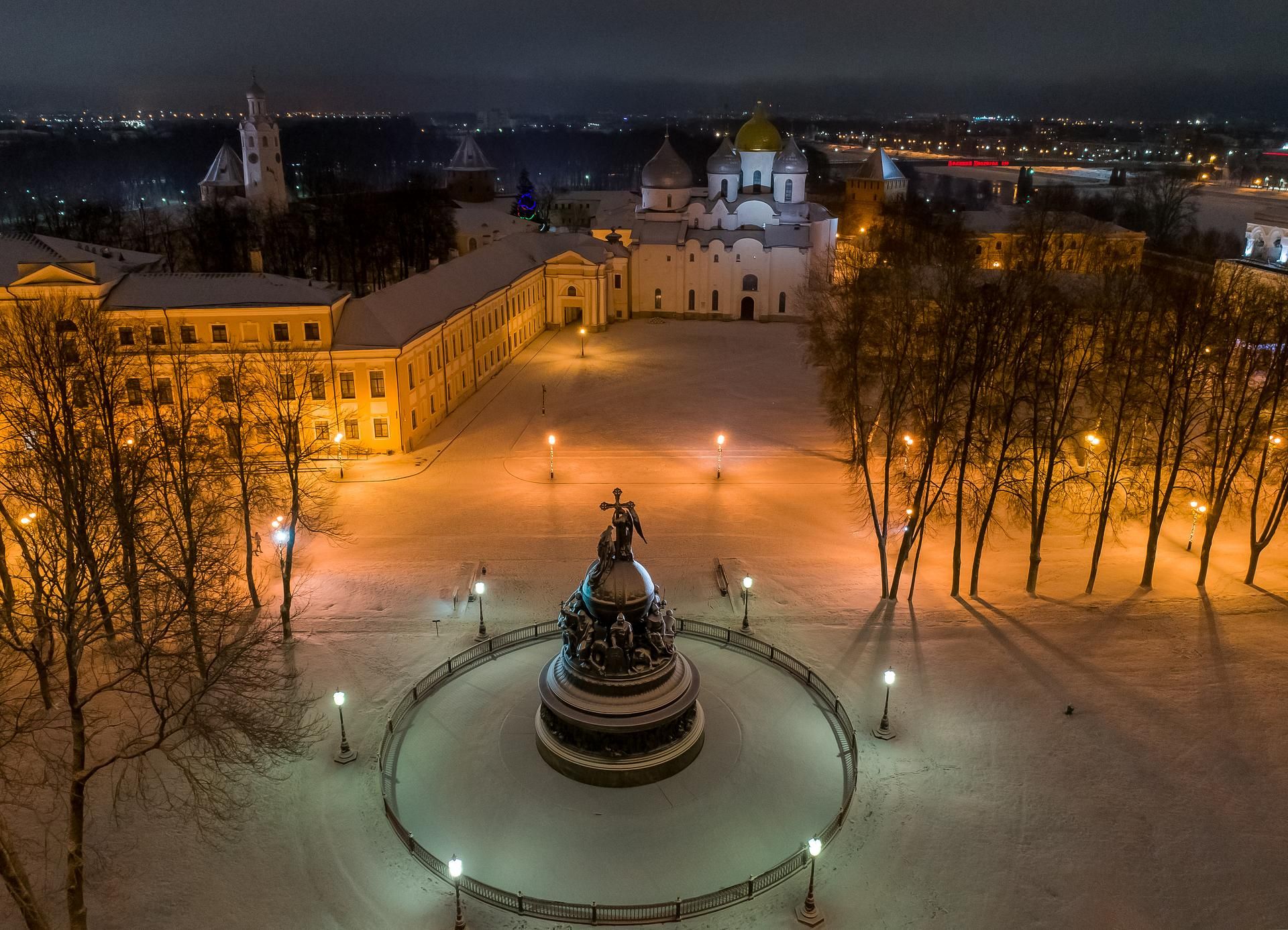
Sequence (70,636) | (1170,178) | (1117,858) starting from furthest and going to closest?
(1170,178), (1117,858), (70,636)

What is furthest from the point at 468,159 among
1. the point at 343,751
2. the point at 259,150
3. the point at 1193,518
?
the point at 343,751

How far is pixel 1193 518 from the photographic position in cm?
2941

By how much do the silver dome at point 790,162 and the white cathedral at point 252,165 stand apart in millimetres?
49712

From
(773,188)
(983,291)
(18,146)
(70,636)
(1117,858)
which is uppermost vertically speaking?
(18,146)

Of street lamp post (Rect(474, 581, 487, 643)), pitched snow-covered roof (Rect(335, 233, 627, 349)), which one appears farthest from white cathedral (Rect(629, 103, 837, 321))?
street lamp post (Rect(474, 581, 487, 643))

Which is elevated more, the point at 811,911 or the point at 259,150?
the point at 259,150

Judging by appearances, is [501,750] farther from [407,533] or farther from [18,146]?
[18,146]

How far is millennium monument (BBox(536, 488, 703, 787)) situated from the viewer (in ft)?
55.7

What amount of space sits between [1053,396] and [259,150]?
8518 centimetres

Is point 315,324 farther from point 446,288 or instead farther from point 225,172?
point 225,172

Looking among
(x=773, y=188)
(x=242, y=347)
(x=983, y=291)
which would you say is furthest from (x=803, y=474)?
(x=773, y=188)

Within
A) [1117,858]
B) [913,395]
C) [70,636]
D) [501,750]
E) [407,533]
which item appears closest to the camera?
[70,636]

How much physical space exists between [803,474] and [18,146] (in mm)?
138512

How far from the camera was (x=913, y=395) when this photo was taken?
24.8 m
